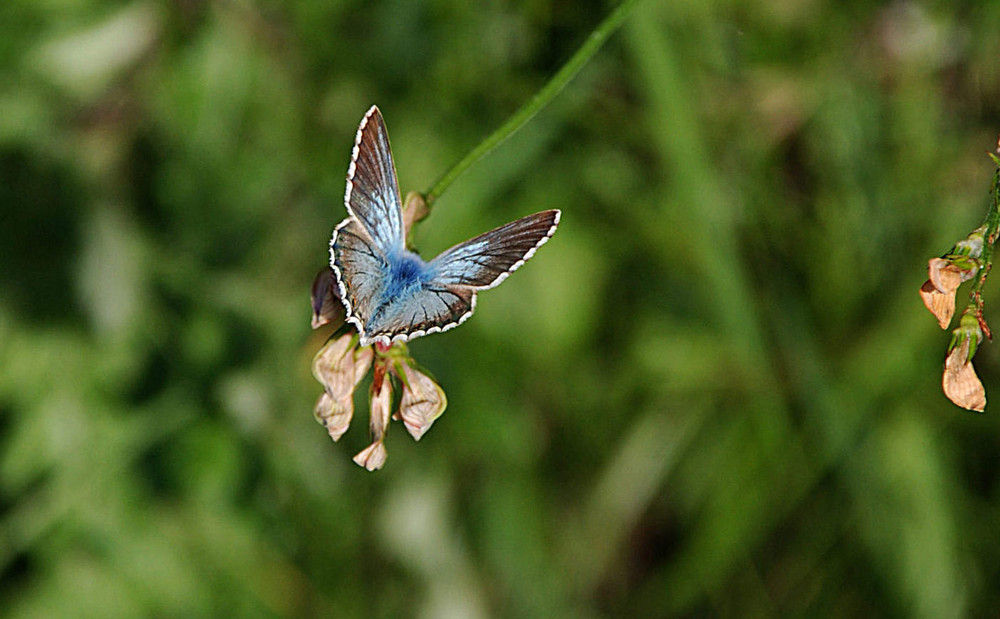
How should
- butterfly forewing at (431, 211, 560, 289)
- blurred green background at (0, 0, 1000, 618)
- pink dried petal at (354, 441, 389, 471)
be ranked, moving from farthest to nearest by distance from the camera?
1. blurred green background at (0, 0, 1000, 618)
2. pink dried petal at (354, 441, 389, 471)
3. butterfly forewing at (431, 211, 560, 289)

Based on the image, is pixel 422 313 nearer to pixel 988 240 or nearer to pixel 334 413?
pixel 334 413

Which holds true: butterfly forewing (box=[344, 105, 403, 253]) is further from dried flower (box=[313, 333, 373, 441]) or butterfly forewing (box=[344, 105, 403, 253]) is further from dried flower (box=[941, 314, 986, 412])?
dried flower (box=[941, 314, 986, 412])

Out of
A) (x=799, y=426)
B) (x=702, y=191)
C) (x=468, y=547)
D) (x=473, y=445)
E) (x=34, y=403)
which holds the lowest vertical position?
(x=799, y=426)

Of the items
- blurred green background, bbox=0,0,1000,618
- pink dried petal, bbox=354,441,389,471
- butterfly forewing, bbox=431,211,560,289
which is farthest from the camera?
blurred green background, bbox=0,0,1000,618

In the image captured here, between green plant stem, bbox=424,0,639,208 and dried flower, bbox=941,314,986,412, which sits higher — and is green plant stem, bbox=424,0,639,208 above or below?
above

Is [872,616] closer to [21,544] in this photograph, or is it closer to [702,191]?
[702,191]

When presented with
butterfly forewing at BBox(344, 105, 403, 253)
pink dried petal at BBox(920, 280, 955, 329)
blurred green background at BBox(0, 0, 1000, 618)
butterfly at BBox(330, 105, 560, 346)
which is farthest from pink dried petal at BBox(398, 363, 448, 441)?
blurred green background at BBox(0, 0, 1000, 618)

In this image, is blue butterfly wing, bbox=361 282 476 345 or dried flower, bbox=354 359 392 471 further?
dried flower, bbox=354 359 392 471

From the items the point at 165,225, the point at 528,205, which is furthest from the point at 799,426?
the point at 165,225
